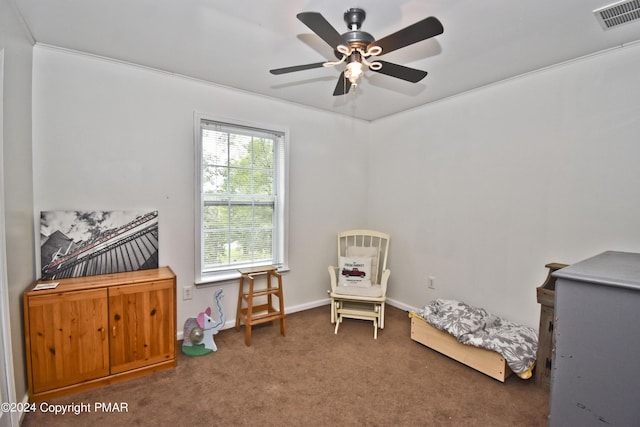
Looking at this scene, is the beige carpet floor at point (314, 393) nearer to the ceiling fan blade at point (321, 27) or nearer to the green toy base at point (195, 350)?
the green toy base at point (195, 350)

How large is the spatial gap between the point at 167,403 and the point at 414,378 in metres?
1.73

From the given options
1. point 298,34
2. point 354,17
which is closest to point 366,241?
point 298,34

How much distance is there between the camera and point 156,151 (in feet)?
8.55

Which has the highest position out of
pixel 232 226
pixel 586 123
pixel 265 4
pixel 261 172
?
pixel 265 4

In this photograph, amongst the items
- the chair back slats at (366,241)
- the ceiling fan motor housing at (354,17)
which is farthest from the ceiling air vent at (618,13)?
the chair back slats at (366,241)

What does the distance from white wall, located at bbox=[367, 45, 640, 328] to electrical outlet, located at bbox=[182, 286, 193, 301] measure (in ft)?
7.68

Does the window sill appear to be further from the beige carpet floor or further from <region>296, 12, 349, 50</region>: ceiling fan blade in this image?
<region>296, 12, 349, 50</region>: ceiling fan blade

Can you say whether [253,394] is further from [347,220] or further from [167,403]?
[347,220]

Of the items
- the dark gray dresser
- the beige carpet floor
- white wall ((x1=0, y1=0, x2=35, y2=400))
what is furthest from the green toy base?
the dark gray dresser

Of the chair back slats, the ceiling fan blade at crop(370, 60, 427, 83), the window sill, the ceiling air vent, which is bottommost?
the window sill

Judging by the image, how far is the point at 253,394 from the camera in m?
2.03

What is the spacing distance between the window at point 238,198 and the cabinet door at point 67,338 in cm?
90

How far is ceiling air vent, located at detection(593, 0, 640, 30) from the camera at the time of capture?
165 centimetres

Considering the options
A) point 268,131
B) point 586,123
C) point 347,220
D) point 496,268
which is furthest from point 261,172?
point 586,123
